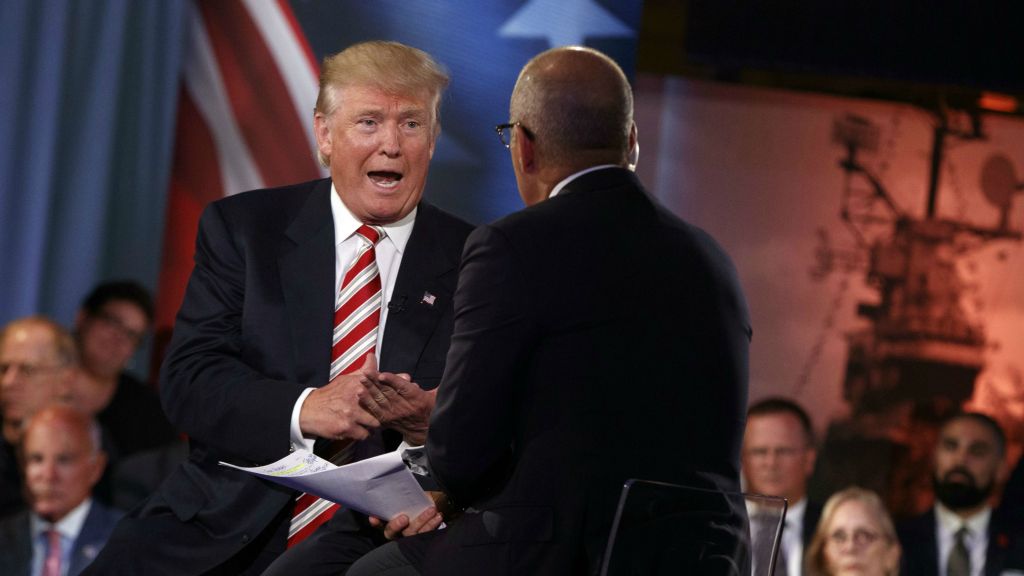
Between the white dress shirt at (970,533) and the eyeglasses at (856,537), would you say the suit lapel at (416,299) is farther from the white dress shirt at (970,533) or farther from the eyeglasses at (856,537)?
the white dress shirt at (970,533)

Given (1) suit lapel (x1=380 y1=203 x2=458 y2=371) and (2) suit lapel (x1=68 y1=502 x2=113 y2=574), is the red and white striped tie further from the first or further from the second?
(2) suit lapel (x1=68 y1=502 x2=113 y2=574)

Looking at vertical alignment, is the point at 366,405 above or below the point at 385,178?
below

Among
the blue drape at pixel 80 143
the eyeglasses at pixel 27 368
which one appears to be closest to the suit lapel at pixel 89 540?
the eyeglasses at pixel 27 368

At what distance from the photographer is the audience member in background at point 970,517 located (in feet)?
18.0

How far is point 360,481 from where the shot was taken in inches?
92.9

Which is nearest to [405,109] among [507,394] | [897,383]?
[507,394]

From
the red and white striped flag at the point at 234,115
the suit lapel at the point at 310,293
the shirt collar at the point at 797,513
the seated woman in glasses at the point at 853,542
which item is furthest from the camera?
the shirt collar at the point at 797,513

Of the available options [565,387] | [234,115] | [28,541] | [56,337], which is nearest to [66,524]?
[28,541]

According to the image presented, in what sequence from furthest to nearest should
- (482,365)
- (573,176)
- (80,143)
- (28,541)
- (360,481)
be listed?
(80,143), (28,541), (360,481), (573,176), (482,365)

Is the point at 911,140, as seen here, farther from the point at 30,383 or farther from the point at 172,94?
the point at 30,383

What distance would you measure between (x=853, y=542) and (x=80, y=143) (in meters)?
3.48

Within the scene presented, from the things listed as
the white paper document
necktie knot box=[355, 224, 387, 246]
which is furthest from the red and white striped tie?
the white paper document

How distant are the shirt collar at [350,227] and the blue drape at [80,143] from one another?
268cm

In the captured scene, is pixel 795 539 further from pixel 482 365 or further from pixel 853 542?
pixel 482 365
